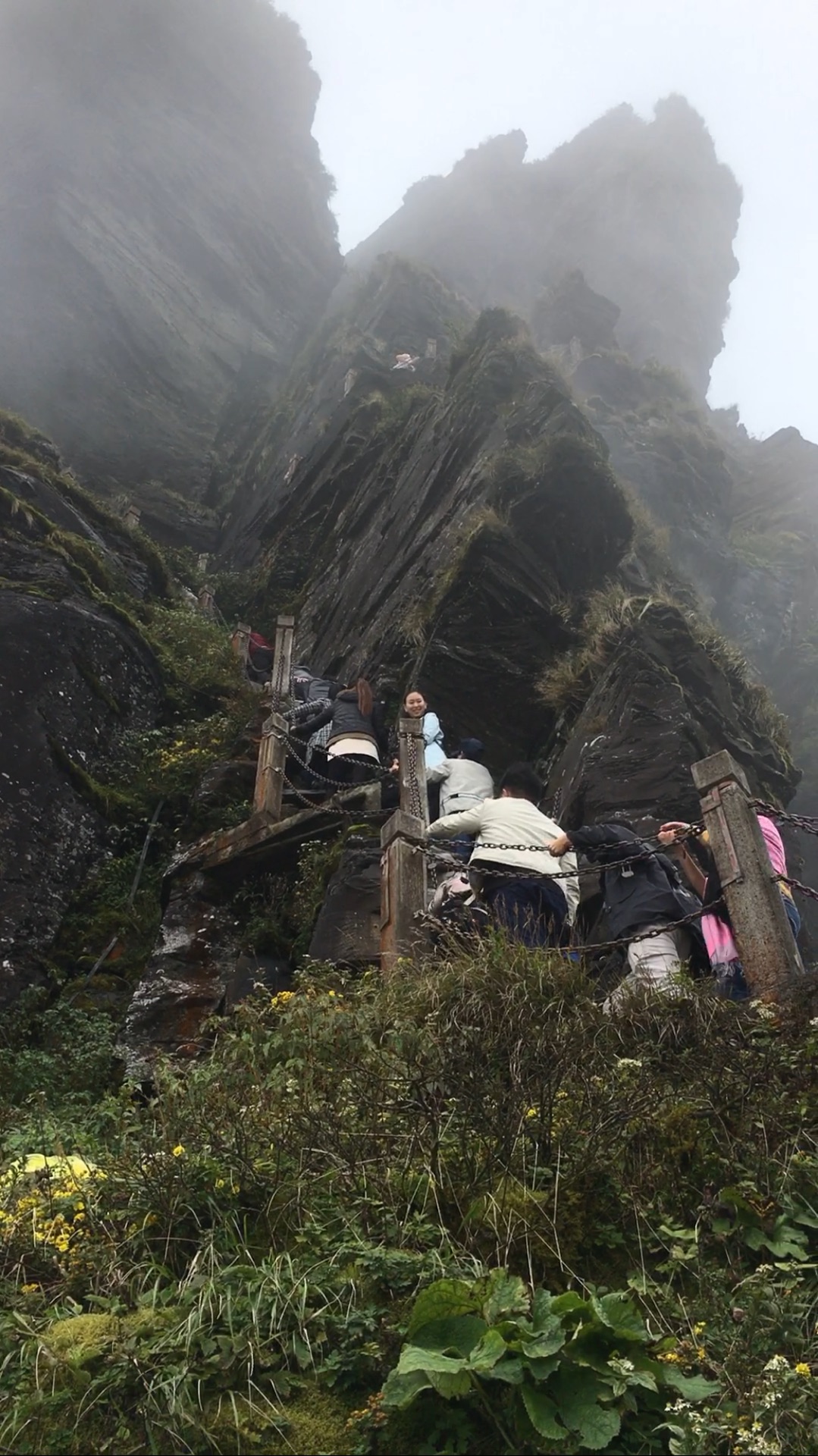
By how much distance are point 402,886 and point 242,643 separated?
10.6 metres

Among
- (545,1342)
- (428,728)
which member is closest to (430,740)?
(428,728)

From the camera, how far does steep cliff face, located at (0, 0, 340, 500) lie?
34438mm

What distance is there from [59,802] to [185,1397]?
8.76 m

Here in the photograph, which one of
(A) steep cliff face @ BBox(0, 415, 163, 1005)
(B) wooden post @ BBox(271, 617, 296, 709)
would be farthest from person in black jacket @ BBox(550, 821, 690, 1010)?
(B) wooden post @ BBox(271, 617, 296, 709)

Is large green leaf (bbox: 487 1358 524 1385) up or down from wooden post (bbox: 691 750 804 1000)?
down

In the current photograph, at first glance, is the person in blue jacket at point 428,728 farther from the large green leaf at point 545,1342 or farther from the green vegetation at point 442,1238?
the large green leaf at point 545,1342

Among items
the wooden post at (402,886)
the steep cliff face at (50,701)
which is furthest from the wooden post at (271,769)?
the wooden post at (402,886)

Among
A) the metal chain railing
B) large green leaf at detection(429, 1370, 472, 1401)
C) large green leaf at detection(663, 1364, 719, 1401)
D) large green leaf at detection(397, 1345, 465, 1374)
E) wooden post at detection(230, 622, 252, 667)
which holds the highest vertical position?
wooden post at detection(230, 622, 252, 667)

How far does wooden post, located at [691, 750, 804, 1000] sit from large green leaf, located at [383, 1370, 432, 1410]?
9.23 feet

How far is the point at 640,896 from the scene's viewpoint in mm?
6125

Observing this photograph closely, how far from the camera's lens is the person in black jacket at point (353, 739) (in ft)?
35.8

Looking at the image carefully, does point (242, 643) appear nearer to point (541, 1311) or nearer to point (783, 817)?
point (783, 817)

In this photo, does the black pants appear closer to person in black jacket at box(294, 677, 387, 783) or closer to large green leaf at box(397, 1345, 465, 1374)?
large green leaf at box(397, 1345, 465, 1374)

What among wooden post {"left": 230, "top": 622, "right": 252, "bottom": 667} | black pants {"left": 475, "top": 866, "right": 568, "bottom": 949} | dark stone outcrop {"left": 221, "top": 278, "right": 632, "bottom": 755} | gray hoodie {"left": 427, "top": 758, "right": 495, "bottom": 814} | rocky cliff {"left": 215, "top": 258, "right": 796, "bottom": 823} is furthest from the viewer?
wooden post {"left": 230, "top": 622, "right": 252, "bottom": 667}
